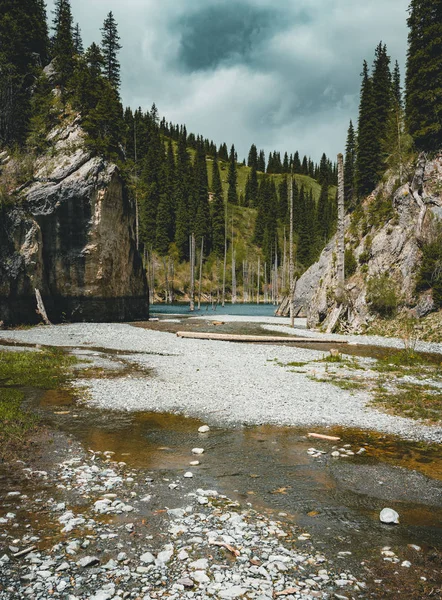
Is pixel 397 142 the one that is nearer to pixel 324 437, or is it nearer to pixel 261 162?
pixel 324 437

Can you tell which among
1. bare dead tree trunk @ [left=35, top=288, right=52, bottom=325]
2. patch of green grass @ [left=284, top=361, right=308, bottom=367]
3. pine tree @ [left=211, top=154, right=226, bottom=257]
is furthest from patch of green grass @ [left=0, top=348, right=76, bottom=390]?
pine tree @ [left=211, top=154, right=226, bottom=257]

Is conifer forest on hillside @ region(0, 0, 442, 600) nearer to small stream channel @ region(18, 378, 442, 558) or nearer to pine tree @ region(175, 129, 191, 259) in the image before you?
small stream channel @ region(18, 378, 442, 558)

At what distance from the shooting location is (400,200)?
118 feet

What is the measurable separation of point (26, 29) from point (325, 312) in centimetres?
4604

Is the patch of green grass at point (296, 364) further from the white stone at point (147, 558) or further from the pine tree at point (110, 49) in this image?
the pine tree at point (110, 49)

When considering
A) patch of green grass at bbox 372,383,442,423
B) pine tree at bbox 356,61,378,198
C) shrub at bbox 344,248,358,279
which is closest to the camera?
patch of green grass at bbox 372,383,442,423

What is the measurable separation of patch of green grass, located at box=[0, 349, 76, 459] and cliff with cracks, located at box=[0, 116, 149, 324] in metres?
16.4

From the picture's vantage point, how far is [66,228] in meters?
37.8

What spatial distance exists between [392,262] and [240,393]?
2459 cm

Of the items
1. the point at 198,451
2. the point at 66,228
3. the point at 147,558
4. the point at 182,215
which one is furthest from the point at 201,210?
the point at 147,558

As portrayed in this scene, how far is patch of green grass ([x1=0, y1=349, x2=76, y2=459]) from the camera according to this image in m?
8.96

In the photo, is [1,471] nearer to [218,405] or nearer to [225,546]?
[225,546]

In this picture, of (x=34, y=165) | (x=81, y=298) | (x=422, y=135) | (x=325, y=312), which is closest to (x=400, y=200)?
(x=422, y=135)

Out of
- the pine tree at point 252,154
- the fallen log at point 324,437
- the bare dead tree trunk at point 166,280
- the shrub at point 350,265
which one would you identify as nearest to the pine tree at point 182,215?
the bare dead tree trunk at point 166,280
